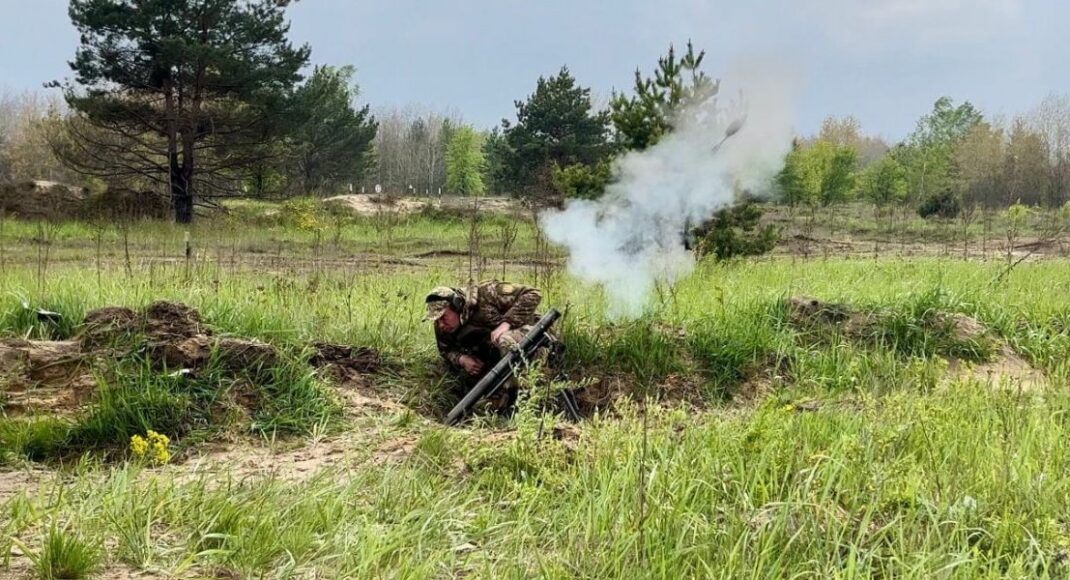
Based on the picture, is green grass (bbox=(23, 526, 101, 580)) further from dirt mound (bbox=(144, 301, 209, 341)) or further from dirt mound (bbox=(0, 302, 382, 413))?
dirt mound (bbox=(144, 301, 209, 341))

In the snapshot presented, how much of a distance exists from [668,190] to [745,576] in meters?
4.88

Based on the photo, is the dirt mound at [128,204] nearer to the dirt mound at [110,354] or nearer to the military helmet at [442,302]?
the dirt mound at [110,354]

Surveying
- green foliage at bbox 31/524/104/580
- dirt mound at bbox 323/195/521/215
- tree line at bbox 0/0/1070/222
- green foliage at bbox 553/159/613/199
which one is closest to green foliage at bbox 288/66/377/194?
tree line at bbox 0/0/1070/222

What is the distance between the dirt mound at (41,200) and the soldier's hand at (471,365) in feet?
57.8

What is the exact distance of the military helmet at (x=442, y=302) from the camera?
17.6 feet

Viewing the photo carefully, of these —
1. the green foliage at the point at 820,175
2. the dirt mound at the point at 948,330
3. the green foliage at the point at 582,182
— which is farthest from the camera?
the green foliage at the point at 820,175

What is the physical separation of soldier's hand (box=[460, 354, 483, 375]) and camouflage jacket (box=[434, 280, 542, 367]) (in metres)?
0.05

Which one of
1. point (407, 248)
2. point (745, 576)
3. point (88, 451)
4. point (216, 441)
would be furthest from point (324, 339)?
point (407, 248)

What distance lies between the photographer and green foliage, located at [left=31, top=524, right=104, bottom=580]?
2.30m

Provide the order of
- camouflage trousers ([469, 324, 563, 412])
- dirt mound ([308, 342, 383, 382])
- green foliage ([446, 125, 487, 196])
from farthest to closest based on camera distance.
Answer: green foliage ([446, 125, 487, 196]), dirt mound ([308, 342, 383, 382]), camouflage trousers ([469, 324, 563, 412])

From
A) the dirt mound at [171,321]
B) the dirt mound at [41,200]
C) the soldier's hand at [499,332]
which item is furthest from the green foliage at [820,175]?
the dirt mound at [171,321]

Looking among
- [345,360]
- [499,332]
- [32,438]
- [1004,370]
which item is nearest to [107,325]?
[32,438]

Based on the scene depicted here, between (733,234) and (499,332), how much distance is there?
576cm

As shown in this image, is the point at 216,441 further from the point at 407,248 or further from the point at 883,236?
the point at 883,236
